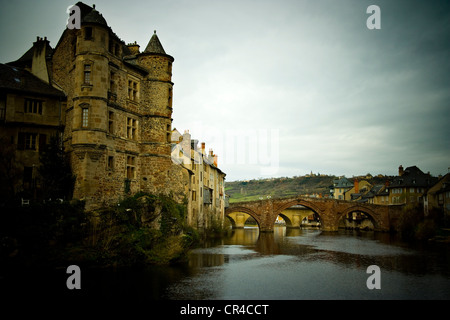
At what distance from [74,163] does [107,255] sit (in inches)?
252

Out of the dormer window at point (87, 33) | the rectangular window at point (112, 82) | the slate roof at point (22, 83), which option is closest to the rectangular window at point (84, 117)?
Answer: the rectangular window at point (112, 82)

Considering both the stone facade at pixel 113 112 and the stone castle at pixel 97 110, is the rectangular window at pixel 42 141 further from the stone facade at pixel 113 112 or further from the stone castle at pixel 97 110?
the stone facade at pixel 113 112

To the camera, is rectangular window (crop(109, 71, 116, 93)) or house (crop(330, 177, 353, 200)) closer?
rectangular window (crop(109, 71, 116, 93))

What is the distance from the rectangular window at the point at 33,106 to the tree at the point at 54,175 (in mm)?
2973

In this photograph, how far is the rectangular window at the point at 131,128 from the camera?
26237 mm

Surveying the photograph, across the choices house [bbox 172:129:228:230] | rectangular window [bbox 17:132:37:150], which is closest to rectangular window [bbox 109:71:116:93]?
rectangular window [bbox 17:132:37:150]

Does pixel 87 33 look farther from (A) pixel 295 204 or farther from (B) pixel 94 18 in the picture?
(A) pixel 295 204

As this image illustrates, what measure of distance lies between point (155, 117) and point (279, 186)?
470 ft

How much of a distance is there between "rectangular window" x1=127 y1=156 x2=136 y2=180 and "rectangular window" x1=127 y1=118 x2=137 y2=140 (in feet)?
5.10

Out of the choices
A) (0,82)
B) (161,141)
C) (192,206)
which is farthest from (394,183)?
(0,82)

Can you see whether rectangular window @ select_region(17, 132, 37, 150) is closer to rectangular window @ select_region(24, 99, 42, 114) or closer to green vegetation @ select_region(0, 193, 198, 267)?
rectangular window @ select_region(24, 99, 42, 114)

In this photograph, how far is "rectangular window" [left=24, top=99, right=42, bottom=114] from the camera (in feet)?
79.8
